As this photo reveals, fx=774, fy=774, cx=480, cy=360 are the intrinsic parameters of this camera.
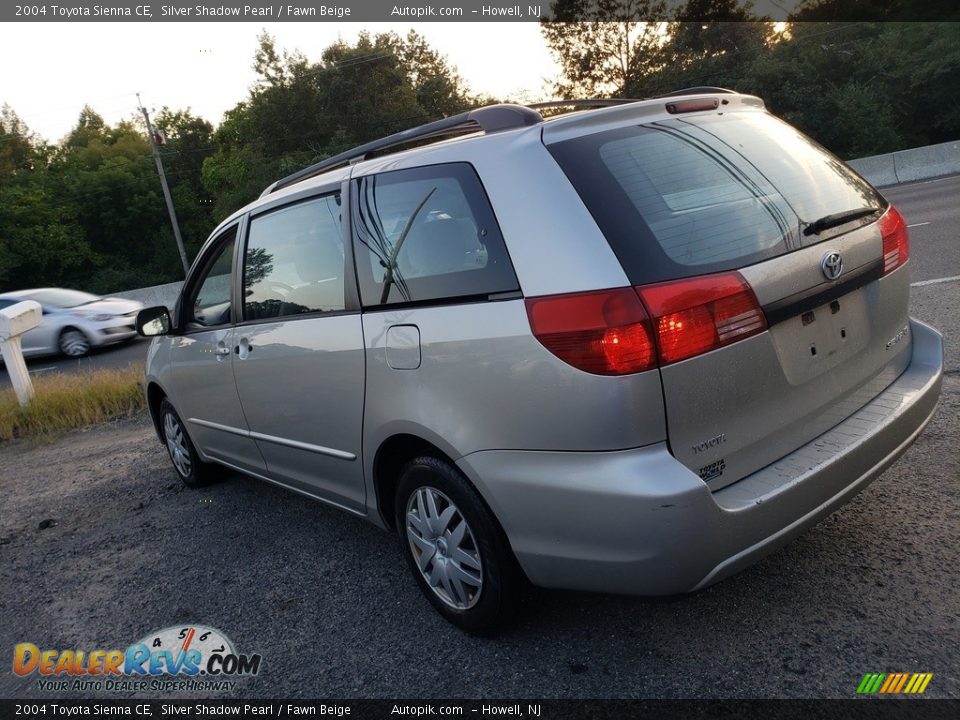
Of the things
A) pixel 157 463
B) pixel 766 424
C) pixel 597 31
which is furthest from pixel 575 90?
pixel 766 424

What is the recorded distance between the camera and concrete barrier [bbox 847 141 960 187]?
67.9 feet

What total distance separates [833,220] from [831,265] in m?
0.22

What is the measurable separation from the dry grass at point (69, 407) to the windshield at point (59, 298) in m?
7.39

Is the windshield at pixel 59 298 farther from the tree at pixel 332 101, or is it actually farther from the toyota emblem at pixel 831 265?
the tree at pixel 332 101

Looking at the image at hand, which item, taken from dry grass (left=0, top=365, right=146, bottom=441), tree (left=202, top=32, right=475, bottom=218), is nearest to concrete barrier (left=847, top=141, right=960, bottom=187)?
dry grass (left=0, top=365, right=146, bottom=441)

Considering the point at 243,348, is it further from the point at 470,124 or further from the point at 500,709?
the point at 500,709

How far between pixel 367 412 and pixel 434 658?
0.95 meters

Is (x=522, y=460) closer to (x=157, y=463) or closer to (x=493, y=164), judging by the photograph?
(x=493, y=164)

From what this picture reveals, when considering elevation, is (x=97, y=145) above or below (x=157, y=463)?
above

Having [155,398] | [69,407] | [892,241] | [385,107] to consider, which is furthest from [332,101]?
[892,241]

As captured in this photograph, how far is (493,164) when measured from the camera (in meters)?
2.60

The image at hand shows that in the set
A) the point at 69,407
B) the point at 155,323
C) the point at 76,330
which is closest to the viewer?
the point at 155,323

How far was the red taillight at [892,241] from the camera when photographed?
2924 mm

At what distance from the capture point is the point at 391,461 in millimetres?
3123
